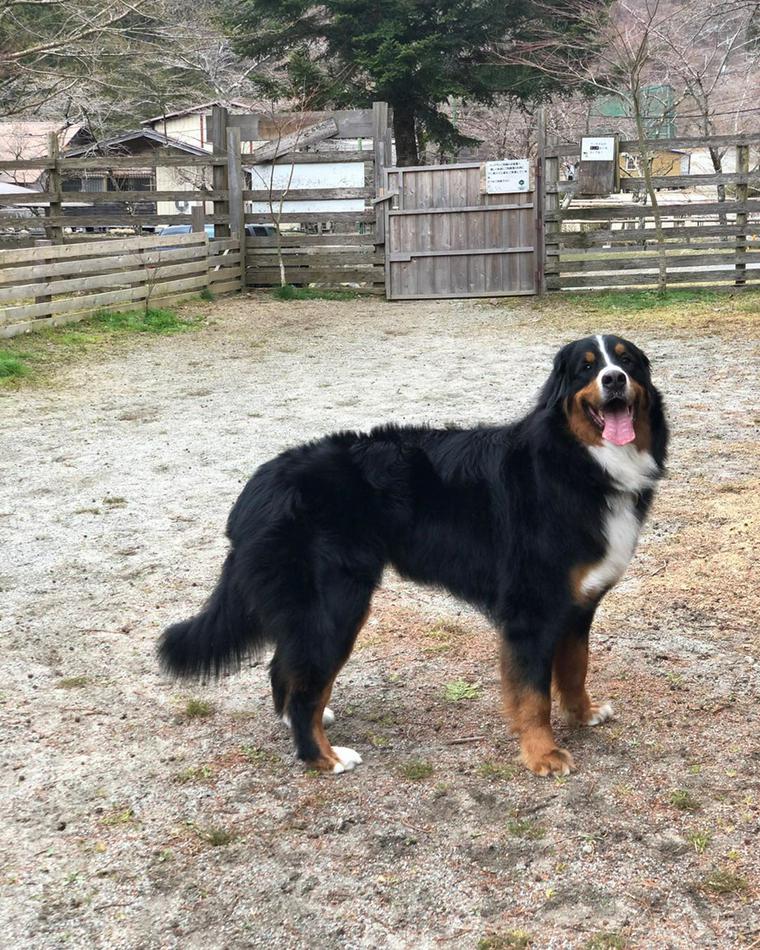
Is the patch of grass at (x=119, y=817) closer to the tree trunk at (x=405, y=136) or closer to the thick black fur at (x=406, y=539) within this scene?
the thick black fur at (x=406, y=539)

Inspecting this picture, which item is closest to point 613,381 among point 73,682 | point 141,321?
point 73,682

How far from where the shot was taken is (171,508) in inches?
231

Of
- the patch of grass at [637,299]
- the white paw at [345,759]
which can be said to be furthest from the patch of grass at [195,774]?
the patch of grass at [637,299]

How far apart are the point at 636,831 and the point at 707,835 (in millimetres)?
193

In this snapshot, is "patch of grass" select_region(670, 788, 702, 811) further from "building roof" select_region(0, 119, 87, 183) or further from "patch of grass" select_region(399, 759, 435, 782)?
"building roof" select_region(0, 119, 87, 183)

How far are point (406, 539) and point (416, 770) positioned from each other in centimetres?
75

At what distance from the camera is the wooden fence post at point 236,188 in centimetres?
1625

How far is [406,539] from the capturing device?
325cm

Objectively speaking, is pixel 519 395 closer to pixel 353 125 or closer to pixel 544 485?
pixel 544 485

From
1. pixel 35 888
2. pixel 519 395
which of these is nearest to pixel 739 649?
pixel 35 888

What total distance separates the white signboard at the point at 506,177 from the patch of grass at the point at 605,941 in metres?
14.3

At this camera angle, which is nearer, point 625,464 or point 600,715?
point 625,464

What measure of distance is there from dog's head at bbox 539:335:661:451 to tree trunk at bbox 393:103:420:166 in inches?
762

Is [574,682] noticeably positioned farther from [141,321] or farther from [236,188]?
[236,188]
